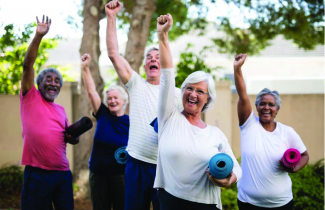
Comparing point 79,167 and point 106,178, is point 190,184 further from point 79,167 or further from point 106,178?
point 79,167

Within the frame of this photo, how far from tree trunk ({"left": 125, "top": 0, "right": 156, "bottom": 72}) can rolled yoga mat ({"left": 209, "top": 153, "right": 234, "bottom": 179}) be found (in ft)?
14.4

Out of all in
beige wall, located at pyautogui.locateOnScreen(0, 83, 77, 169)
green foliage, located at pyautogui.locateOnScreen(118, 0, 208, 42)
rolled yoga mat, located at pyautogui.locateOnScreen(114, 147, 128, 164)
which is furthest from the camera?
green foliage, located at pyautogui.locateOnScreen(118, 0, 208, 42)

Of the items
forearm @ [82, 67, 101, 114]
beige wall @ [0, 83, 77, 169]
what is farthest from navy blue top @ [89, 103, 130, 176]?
beige wall @ [0, 83, 77, 169]

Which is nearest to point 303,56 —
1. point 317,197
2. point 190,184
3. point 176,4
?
point 176,4

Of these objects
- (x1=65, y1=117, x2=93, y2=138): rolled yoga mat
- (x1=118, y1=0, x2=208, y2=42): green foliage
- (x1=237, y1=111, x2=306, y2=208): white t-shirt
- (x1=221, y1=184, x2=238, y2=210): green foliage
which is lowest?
(x1=221, y1=184, x2=238, y2=210): green foliage

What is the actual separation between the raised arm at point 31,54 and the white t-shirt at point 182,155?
146 cm

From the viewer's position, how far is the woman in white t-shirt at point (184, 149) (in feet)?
8.49

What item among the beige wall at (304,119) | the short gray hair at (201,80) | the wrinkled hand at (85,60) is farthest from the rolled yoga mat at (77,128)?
the beige wall at (304,119)

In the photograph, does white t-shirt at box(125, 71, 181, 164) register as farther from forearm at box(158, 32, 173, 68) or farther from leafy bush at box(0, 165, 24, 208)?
leafy bush at box(0, 165, 24, 208)

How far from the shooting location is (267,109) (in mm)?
3699

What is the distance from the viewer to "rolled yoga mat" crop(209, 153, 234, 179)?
243cm

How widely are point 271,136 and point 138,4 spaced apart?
3996 mm

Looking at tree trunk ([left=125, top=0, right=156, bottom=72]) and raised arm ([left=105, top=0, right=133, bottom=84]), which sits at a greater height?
tree trunk ([left=125, top=0, right=156, bottom=72])

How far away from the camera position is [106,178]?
4277mm
